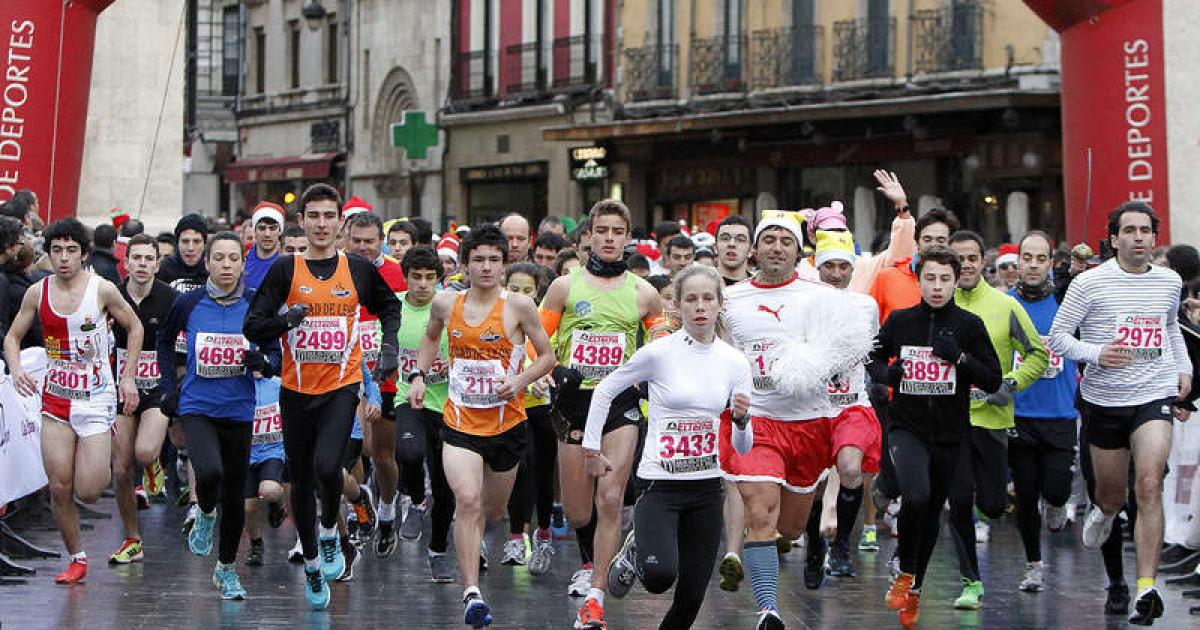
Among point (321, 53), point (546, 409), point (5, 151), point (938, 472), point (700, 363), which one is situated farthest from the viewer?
point (321, 53)

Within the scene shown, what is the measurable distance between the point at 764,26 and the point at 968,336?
26497 millimetres

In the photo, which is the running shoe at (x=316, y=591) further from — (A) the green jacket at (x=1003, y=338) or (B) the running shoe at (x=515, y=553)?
(A) the green jacket at (x=1003, y=338)

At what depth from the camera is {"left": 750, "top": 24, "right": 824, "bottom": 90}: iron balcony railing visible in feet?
118

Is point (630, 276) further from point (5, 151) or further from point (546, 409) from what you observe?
point (5, 151)

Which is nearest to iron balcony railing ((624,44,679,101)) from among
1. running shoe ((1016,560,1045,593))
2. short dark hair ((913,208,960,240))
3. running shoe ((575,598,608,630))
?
short dark hair ((913,208,960,240))

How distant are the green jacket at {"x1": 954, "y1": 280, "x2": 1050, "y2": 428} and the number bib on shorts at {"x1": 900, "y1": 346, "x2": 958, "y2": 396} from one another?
0.81 m

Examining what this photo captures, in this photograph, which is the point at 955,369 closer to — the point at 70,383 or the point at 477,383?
the point at 477,383

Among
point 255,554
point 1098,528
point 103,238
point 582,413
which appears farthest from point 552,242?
point 1098,528

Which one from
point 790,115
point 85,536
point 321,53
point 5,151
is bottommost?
point 85,536

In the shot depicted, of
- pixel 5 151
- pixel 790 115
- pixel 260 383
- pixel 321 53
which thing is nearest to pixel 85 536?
pixel 260 383

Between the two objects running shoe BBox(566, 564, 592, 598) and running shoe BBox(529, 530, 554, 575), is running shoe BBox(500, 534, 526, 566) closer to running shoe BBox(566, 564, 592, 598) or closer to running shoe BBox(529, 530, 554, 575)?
running shoe BBox(529, 530, 554, 575)

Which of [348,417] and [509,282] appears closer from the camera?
[348,417]

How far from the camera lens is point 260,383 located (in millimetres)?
12516

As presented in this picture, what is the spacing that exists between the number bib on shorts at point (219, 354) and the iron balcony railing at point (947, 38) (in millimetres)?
22865
